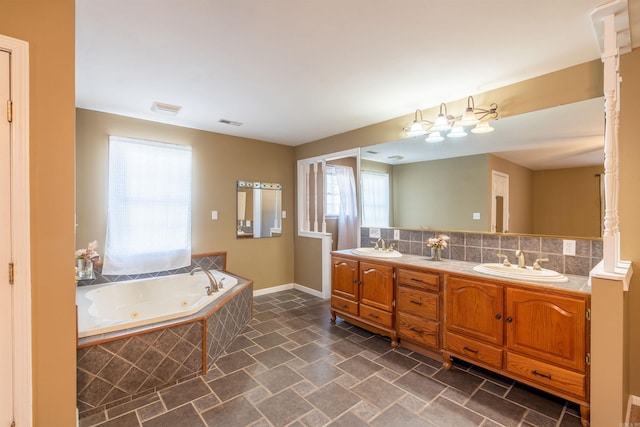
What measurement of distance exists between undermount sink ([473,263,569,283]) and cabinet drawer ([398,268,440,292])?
354 mm

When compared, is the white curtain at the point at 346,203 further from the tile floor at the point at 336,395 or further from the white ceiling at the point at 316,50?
the tile floor at the point at 336,395

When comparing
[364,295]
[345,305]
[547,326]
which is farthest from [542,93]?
[345,305]

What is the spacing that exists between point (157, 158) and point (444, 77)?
336cm

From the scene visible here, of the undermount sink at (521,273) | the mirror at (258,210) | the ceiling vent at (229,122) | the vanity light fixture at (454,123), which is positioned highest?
the ceiling vent at (229,122)

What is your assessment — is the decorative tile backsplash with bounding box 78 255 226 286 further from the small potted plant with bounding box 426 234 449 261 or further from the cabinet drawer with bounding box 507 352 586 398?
the cabinet drawer with bounding box 507 352 586 398

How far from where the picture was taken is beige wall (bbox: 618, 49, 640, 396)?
2.05 metres

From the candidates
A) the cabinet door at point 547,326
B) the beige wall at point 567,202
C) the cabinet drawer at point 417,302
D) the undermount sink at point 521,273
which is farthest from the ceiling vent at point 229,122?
the cabinet door at point 547,326

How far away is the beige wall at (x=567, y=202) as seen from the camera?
227cm

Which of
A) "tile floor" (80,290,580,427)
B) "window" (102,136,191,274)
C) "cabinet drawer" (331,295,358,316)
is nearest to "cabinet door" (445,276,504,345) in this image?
"tile floor" (80,290,580,427)

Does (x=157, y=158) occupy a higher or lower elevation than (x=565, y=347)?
higher

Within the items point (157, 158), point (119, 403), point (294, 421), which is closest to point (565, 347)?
point (294, 421)

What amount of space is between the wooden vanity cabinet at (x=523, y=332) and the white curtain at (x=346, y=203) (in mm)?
2672

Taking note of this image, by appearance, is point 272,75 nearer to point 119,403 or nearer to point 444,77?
point 444,77

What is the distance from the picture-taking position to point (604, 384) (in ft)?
5.63
